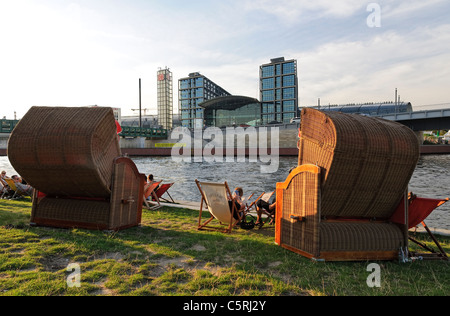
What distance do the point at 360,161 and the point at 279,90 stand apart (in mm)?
89888

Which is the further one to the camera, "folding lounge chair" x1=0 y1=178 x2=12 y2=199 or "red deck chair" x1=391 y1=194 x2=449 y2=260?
"folding lounge chair" x1=0 y1=178 x2=12 y2=199

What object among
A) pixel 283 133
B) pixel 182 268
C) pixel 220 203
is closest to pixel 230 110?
pixel 283 133

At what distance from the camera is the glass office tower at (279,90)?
87.9 m

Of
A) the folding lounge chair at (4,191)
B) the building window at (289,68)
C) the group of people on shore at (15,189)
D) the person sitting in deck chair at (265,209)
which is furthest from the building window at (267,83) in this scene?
the person sitting in deck chair at (265,209)

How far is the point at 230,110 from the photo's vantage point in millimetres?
95188

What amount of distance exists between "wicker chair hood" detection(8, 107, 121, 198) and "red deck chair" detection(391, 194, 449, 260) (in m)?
4.76

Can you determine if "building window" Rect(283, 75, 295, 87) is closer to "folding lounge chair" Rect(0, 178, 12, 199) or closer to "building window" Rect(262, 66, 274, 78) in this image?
"building window" Rect(262, 66, 274, 78)

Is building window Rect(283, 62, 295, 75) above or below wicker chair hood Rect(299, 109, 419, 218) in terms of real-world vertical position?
above

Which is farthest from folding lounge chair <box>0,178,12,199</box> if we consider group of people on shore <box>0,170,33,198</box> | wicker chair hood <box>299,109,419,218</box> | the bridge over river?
the bridge over river

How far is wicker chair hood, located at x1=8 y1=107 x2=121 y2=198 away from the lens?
200 inches

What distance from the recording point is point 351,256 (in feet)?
13.5

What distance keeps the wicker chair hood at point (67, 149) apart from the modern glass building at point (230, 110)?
86082 millimetres
